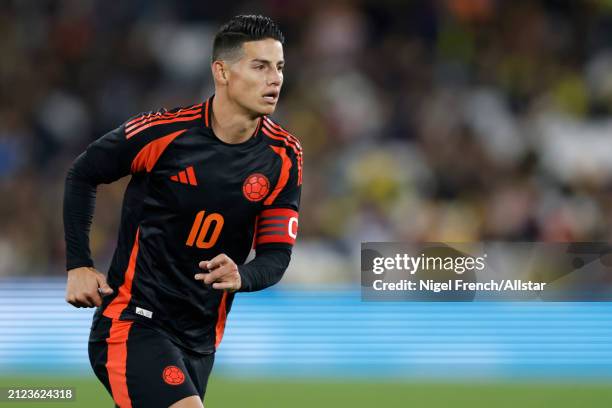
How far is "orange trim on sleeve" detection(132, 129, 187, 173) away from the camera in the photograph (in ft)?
15.2

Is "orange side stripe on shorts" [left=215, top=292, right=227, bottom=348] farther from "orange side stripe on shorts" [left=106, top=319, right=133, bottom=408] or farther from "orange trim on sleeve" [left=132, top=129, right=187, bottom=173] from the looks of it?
"orange trim on sleeve" [left=132, top=129, right=187, bottom=173]

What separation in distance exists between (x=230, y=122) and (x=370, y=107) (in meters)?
7.17

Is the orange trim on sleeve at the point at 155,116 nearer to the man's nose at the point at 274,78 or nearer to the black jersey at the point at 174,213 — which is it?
the black jersey at the point at 174,213

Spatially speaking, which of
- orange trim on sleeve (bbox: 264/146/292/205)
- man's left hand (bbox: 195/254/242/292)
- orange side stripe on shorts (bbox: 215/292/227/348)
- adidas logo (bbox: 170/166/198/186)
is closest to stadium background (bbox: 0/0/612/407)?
orange side stripe on shorts (bbox: 215/292/227/348)

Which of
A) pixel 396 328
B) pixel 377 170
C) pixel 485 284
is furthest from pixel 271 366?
pixel 377 170

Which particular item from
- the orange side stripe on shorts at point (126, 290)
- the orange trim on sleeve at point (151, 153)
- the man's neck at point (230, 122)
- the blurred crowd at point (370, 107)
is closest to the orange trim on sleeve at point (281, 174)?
the man's neck at point (230, 122)

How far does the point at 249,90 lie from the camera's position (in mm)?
4664

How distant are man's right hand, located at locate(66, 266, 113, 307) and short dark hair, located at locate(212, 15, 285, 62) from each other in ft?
3.48

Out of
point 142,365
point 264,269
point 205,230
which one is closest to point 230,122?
point 205,230

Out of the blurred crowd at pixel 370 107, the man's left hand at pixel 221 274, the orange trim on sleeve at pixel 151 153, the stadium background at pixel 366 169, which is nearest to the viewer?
the man's left hand at pixel 221 274

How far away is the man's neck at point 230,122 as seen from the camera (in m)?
4.75

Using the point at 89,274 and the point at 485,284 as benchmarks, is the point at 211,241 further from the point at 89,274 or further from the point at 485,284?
the point at 485,284

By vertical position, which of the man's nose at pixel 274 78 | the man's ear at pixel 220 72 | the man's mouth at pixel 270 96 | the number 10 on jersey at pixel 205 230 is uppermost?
the man's ear at pixel 220 72

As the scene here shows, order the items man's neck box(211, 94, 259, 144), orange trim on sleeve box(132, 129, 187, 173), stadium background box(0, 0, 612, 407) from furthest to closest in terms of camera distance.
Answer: stadium background box(0, 0, 612, 407)
man's neck box(211, 94, 259, 144)
orange trim on sleeve box(132, 129, 187, 173)
